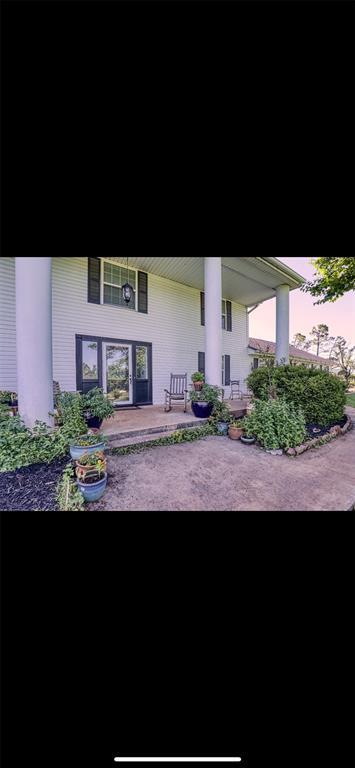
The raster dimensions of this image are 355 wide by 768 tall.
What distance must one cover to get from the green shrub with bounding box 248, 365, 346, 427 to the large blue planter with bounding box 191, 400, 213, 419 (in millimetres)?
1352

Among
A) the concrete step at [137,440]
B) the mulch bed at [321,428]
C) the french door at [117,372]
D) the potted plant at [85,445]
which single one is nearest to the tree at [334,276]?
the mulch bed at [321,428]

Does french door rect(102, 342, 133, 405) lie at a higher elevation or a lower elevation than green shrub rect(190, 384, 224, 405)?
higher

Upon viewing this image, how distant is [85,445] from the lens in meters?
3.27

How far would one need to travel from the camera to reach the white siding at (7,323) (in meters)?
5.29

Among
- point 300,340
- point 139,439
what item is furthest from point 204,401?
point 300,340

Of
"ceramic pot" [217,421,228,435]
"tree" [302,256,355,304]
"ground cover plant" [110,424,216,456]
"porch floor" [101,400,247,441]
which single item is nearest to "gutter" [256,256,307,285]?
"tree" [302,256,355,304]

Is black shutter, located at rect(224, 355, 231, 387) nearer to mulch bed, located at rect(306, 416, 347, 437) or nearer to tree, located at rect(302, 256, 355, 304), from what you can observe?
tree, located at rect(302, 256, 355, 304)

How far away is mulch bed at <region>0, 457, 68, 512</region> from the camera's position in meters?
2.46

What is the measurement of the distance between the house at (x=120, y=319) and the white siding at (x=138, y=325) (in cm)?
2

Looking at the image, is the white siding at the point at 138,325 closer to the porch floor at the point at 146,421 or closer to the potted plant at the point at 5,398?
the potted plant at the point at 5,398

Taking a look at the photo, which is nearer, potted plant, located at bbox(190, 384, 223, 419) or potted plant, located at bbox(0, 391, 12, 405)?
potted plant, located at bbox(0, 391, 12, 405)
